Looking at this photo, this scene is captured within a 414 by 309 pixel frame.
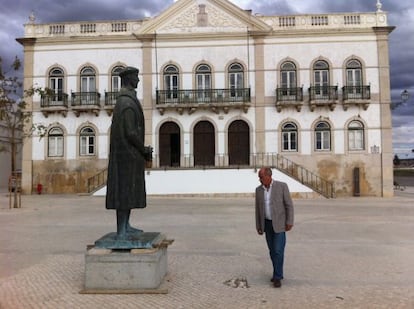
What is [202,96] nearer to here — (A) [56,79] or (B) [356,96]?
(B) [356,96]

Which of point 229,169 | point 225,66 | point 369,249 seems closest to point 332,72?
point 225,66

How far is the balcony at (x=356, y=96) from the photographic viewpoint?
91.5 ft

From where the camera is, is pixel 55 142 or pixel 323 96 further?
pixel 55 142

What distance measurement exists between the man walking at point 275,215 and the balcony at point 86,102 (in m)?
24.0

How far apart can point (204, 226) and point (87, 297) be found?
7.70 metres

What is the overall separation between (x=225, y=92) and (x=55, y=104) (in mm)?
11494

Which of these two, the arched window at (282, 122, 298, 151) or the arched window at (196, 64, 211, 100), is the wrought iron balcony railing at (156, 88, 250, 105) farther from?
the arched window at (282, 122, 298, 151)

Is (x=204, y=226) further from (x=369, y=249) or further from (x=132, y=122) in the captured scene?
(x=132, y=122)

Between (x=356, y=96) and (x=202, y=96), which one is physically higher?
(x=202, y=96)

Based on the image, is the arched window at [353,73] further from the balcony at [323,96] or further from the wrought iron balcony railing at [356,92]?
the balcony at [323,96]

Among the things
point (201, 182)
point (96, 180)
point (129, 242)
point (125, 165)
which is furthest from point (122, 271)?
point (96, 180)

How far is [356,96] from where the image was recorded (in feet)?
92.1

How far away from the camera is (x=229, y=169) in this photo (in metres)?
26.1

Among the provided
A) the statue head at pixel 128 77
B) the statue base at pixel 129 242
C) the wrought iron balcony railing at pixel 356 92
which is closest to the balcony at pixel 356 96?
the wrought iron balcony railing at pixel 356 92
